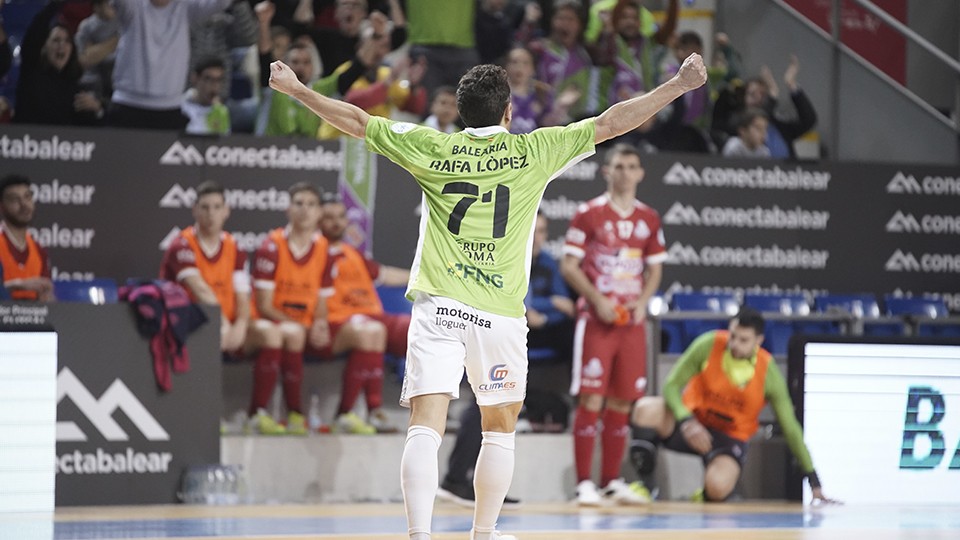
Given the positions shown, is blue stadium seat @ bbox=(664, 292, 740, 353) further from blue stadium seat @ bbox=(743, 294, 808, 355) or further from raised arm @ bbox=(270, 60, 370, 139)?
raised arm @ bbox=(270, 60, 370, 139)

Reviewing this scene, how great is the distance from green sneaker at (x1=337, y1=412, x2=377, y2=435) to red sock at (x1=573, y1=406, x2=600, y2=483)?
1.47 metres

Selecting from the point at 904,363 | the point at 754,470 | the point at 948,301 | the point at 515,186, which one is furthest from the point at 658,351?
the point at 515,186

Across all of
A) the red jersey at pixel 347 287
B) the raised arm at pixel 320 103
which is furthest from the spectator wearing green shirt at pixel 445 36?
the raised arm at pixel 320 103

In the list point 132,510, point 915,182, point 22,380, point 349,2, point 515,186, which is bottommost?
point 132,510

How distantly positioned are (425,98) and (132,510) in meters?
5.17

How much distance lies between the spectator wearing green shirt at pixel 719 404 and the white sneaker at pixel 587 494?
77 centimetres

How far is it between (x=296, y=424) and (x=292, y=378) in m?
0.34

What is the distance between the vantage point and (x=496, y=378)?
16.9 feet

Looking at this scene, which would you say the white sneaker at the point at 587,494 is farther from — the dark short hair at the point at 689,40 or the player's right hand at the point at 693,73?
the dark short hair at the point at 689,40

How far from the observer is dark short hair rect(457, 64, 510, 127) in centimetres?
523

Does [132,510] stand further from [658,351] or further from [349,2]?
[349,2]

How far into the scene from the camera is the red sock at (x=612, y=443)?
975cm

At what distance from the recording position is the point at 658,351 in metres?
10.7

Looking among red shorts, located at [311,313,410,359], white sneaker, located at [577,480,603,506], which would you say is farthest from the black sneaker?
red shorts, located at [311,313,410,359]
